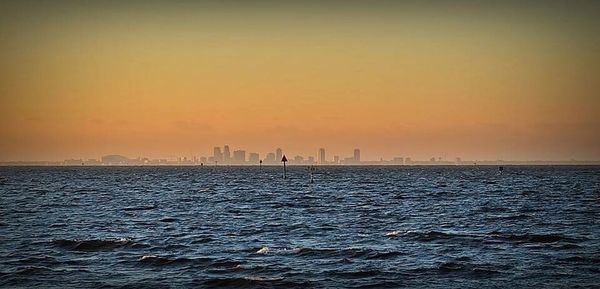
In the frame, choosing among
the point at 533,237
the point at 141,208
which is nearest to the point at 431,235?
the point at 533,237

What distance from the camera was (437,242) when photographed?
30859mm

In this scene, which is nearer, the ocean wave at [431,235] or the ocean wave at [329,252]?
the ocean wave at [329,252]

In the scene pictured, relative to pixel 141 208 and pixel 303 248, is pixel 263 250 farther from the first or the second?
pixel 141 208

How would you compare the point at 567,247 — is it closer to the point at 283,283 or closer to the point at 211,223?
the point at 283,283

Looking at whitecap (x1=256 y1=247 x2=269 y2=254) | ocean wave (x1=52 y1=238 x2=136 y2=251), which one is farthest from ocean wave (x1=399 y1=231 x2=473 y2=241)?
ocean wave (x1=52 y1=238 x2=136 y2=251)

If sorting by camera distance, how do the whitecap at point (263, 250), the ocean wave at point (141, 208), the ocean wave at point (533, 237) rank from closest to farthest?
the whitecap at point (263, 250) < the ocean wave at point (533, 237) < the ocean wave at point (141, 208)

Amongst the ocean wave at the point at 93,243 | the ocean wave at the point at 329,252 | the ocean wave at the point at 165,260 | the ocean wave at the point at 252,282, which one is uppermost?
the ocean wave at the point at 93,243

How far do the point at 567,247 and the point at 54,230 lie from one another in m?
28.7

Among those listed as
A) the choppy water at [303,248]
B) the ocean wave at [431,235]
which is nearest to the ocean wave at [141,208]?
the choppy water at [303,248]

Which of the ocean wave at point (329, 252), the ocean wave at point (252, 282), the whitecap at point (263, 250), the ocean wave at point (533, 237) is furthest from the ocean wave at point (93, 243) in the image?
the ocean wave at point (533, 237)

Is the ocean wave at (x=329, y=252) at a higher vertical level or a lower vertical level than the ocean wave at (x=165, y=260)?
higher

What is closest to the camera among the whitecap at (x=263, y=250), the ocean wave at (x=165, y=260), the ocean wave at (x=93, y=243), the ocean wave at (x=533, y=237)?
the ocean wave at (x=165, y=260)

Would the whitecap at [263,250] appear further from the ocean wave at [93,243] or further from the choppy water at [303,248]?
the ocean wave at [93,243]

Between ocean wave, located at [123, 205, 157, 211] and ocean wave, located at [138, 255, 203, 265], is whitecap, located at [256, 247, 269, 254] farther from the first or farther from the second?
ocean wave, located at [123, 205, 157, 211]
